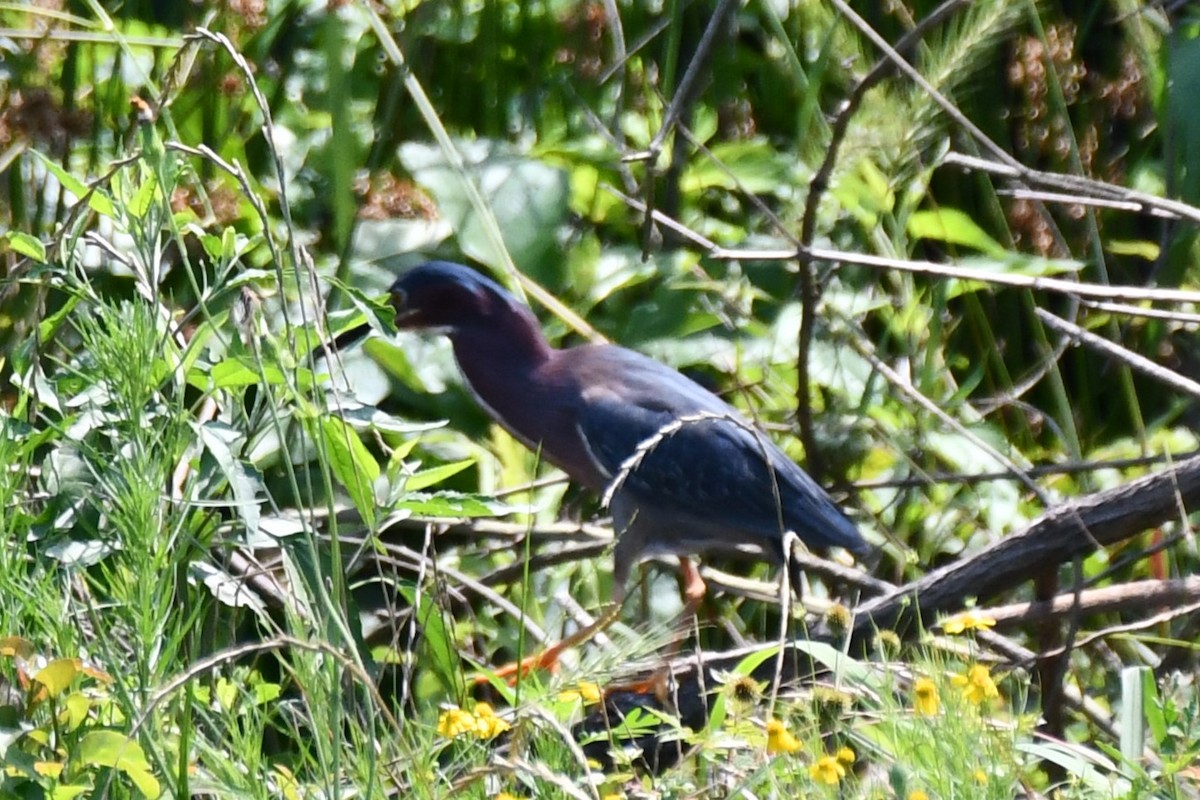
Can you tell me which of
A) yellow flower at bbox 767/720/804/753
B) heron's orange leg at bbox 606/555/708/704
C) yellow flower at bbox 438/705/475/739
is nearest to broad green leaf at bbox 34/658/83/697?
yellow flower at bbox 438/705/475/739

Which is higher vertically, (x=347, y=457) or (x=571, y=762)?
(x=347, y=457)

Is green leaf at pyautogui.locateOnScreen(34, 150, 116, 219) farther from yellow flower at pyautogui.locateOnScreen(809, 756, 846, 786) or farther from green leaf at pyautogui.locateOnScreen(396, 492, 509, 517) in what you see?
yellow flower at pyautogui.locateOnScreen(809, 756, 846, 786)

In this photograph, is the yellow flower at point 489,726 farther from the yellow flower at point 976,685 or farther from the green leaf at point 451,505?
the yellow flower at point 976,685

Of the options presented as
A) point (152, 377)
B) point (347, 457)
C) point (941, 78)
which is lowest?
point (347, 457)

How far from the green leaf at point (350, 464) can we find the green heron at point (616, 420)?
128cm

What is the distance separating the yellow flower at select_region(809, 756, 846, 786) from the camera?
4.36ft

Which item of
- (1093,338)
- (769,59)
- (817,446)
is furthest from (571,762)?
(769,59)

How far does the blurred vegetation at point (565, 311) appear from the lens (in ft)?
4.95

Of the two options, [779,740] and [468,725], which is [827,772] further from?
[468,725]

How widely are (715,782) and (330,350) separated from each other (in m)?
0.54

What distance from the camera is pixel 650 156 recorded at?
226 cm

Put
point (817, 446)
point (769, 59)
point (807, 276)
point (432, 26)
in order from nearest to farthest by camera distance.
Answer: point (807, 276), point (817, 446), point (432, 26), point (769, 59)

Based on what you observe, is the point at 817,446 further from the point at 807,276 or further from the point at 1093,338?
the point at 1093,338

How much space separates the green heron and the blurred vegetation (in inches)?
2.7
